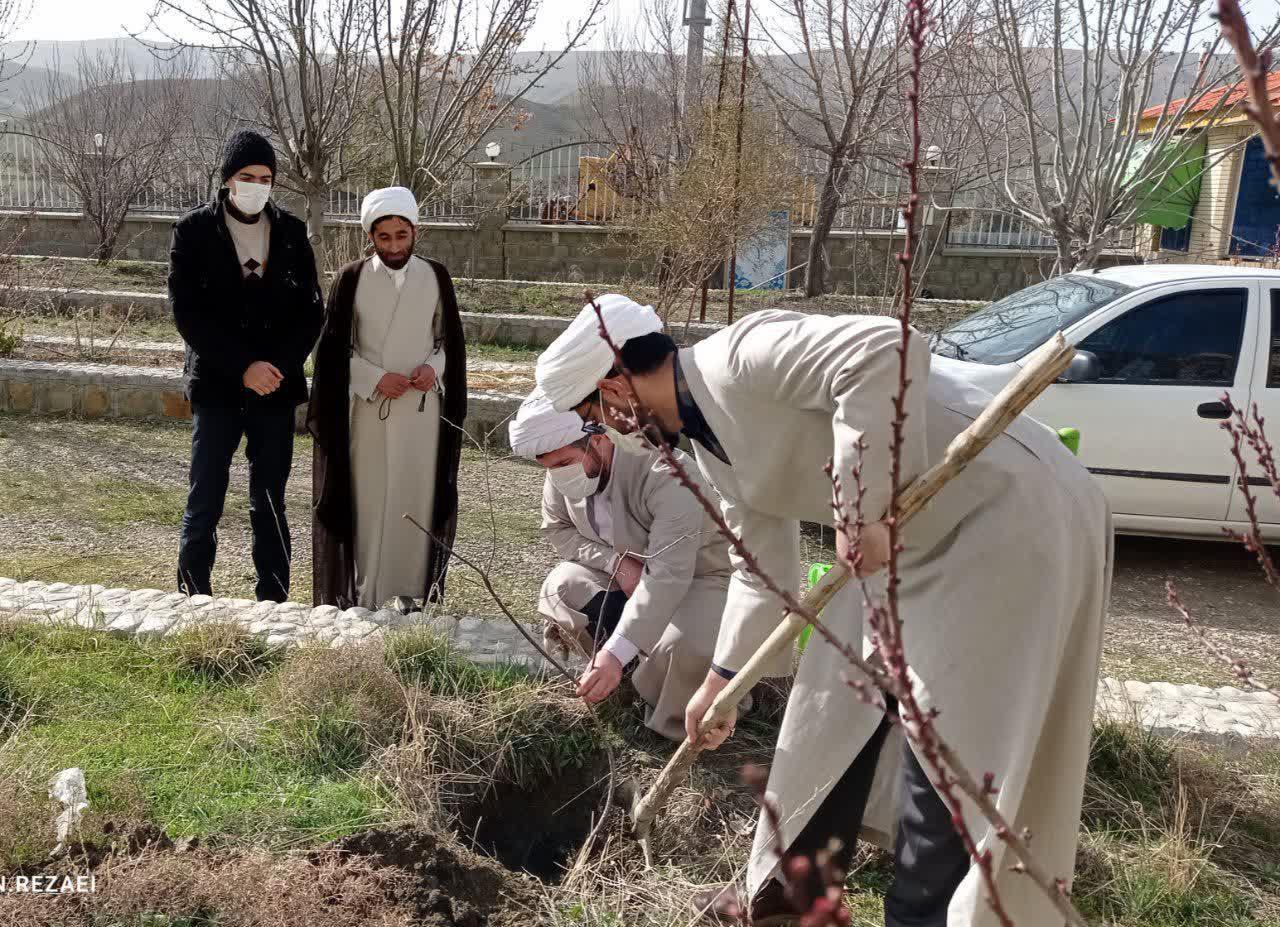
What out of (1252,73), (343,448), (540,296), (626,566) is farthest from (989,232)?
(1252,73)

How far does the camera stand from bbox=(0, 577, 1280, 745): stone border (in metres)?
3.54

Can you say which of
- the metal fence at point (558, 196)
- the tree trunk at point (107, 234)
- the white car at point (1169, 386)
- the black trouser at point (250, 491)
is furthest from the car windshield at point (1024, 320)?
the tree trunk at point (107, 234)

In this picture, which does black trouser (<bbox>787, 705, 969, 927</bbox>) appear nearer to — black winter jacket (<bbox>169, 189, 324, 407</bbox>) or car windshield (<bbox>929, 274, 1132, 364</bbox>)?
black winter jacket (<bbox>169, 189, 324, 407</bbox>)

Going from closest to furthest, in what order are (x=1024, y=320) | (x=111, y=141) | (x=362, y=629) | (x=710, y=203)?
(x=362, y=629) → (x=1024, y=320) → (x=710, y=203) → (x=111, y=141)

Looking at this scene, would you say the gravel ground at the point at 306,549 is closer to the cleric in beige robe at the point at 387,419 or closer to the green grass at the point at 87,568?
the green grass at the point at 87,568

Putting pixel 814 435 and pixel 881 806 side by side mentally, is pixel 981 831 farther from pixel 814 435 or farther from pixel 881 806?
pixel 814 435

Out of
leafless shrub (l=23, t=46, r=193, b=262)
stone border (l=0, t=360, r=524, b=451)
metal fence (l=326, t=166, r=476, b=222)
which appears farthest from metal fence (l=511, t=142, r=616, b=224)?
stone border (l=0, t=360, r=524, b=451)

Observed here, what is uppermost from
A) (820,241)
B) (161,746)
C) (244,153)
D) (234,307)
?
(820,241)

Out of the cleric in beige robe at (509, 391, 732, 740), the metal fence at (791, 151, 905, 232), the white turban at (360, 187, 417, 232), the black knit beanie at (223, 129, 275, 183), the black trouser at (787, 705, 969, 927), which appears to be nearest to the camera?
the black trouser at (787, 705, 969, 927)

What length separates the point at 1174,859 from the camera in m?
2.81

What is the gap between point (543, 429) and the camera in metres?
3.45

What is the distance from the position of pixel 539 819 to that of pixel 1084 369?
3573 mm

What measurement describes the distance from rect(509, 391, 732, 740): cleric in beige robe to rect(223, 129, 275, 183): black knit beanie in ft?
5.17

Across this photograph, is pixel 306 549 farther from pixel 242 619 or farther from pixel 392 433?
pixel 242 619
